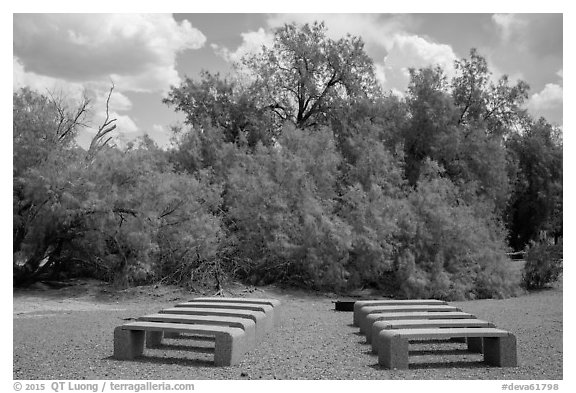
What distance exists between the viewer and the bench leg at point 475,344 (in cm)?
620

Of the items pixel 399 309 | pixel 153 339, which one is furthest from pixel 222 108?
pixel 153 339

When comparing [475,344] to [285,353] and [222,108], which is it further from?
[222,108]

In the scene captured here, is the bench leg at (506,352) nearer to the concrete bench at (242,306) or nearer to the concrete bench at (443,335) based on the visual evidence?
the concrete bench at (443,335)

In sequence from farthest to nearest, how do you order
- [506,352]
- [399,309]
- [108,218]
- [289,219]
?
[289,219] → [108,218] → [399,309] → [506,352]

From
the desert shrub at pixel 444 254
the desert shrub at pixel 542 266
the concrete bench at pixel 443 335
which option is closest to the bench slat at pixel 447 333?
the concrete bench at pixel 443 335

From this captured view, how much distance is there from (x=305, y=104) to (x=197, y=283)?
6.80m

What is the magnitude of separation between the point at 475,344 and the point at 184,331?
2.91 metres

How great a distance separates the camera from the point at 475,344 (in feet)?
20.5

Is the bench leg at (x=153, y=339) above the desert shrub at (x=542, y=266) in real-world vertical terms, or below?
below

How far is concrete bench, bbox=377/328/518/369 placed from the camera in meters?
5.29

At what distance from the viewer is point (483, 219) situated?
552 inches

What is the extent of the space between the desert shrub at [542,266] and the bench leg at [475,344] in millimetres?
8859

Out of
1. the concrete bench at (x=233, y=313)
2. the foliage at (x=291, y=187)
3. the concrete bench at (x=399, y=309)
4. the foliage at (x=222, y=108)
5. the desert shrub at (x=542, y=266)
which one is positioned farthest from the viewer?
the foliage at (x=222, y=108)
